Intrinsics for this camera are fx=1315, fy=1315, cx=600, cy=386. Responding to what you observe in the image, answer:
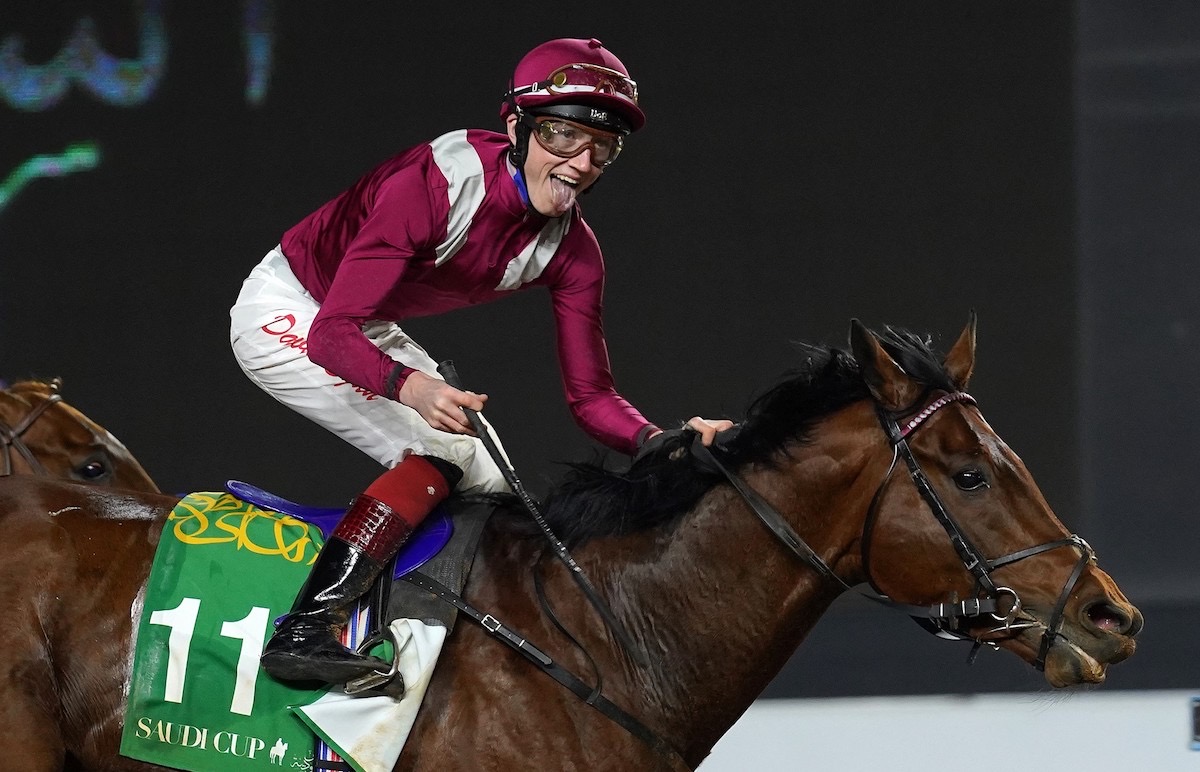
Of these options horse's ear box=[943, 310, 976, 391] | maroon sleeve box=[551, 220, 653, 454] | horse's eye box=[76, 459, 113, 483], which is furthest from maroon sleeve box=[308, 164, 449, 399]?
horse's eye box=[76, 459, 113, 483]

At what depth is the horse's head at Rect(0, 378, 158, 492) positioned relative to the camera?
3.71m

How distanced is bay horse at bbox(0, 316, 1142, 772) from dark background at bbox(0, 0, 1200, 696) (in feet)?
9.99

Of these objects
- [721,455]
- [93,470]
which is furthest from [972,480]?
[93,470]

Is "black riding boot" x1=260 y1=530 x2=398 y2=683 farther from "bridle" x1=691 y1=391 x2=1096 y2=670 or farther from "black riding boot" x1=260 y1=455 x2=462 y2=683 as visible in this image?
"bridle" x1=691 y1=391 x2=1096 y2=670

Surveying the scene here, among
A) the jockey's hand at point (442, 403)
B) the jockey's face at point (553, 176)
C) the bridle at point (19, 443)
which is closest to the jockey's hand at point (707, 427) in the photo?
the jockey's hand at point (442, 403)

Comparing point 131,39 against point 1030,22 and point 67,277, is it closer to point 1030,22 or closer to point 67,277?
point 67,277

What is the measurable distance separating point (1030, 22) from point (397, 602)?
4102 millimetres

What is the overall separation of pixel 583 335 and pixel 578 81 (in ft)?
1.83

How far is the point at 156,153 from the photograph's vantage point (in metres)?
5.14

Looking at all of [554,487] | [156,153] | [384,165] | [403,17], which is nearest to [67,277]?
[156,153]

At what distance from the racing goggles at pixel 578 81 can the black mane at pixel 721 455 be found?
584 millimetres

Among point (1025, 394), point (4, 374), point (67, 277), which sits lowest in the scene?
point (1025, 394)

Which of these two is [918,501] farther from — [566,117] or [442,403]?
[566,117]

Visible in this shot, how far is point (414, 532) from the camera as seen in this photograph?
2195 mm
